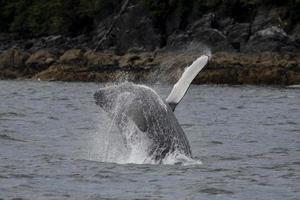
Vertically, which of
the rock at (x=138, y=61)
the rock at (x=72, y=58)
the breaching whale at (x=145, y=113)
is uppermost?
the breaching whale at (x=145, y=113)

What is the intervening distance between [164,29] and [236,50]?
11491 mm

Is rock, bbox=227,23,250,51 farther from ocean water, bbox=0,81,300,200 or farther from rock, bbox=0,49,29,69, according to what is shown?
ocean water, bbox=0,81,300,200

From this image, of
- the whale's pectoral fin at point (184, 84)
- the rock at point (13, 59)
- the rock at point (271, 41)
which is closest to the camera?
the whale's pectoral fin at point (184, 84)

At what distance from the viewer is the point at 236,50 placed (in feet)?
217

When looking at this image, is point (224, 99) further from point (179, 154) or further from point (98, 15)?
point (98, 15)

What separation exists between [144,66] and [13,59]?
15.9m

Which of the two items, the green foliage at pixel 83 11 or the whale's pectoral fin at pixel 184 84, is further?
the green foliage at pixel 83 11

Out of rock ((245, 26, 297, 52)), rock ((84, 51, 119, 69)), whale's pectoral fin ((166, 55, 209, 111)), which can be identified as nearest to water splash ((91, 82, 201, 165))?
whale's pectoral fin ((166, 55, 209, 111))

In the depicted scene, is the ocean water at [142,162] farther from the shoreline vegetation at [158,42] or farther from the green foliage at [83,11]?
the green foliage at [83,11]

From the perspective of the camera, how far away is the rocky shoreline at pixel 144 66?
6191 cm

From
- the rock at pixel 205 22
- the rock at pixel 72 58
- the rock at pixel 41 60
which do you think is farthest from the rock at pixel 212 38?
the rock at pixel 41 60

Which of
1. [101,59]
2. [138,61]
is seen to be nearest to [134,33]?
[101,59]

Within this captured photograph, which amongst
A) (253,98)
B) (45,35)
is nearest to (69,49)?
(45,35)

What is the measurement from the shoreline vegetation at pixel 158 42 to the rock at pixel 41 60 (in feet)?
0.25
